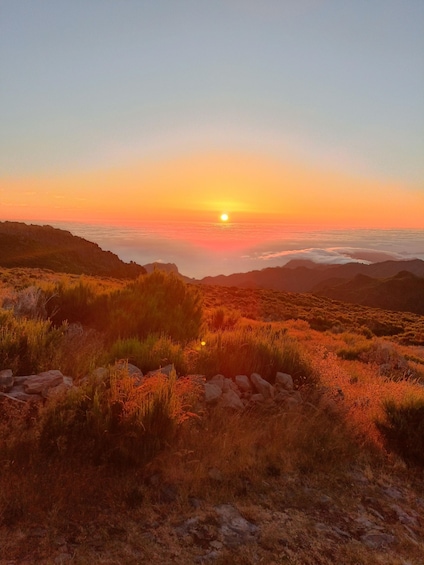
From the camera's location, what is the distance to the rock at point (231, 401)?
6191 millimetres

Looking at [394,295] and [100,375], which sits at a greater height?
[100,375]

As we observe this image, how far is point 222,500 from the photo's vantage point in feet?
14.6

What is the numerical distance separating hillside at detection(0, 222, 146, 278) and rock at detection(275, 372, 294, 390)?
5686cm

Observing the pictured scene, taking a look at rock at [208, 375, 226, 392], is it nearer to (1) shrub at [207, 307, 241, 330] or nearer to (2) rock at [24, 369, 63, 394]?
(2) rock at [24, 369, 63, 394]

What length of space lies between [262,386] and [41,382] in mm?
3662

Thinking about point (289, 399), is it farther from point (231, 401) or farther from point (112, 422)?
point (112, 422)

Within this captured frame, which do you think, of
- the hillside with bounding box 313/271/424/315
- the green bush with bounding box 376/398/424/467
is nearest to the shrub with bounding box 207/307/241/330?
the green bush with bounding box 376/398/424/467

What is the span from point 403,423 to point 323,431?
145 cm

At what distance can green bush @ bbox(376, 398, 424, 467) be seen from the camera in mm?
6031

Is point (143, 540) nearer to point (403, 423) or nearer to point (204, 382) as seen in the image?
point (204, 382)

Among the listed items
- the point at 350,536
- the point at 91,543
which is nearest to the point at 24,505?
the point at 91,543

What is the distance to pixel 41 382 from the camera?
5.45m

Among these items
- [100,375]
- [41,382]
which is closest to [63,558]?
[100,375]

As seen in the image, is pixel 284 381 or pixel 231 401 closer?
pixel 231 401
